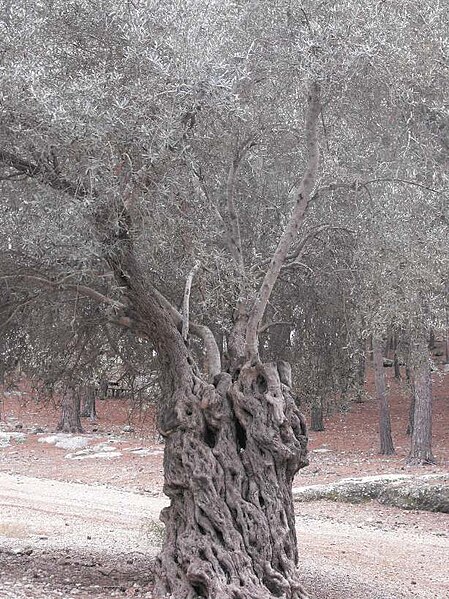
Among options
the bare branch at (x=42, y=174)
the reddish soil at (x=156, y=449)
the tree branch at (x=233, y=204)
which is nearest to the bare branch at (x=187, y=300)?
the tree branch at (x=233, y=204)

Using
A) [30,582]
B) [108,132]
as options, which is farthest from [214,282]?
[30,582]

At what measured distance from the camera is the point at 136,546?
12023 millimetres

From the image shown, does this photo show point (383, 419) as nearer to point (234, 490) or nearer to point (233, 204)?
point (233, 204)

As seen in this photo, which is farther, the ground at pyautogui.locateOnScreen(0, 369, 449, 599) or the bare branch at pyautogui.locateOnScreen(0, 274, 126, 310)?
the ground at pyautogui.locateOnScreen(0, 369, 449, 599)

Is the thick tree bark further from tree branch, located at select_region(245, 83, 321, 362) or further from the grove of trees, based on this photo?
tree branch, located at select_region(245, 83, 321, 362)

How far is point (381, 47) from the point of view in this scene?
805 cm

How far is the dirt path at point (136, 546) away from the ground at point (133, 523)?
0.7 inches

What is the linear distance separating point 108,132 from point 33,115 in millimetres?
637

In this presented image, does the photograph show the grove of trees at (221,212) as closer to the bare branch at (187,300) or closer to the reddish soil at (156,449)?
the bare branch at (187,300)

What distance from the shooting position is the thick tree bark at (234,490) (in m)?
7.66

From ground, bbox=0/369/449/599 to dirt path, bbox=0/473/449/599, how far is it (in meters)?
0.02

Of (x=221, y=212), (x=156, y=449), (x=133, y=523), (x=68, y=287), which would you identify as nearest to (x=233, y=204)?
(x=221, y=212)

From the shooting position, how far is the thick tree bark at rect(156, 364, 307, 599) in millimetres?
7660

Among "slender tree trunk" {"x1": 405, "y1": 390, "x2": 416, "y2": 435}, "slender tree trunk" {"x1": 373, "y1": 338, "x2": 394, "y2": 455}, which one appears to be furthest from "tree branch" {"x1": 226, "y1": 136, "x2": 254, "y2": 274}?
"slender tree trunk" {"x1": 373, "y1": 338, "x2": 394, "y2": 455}
